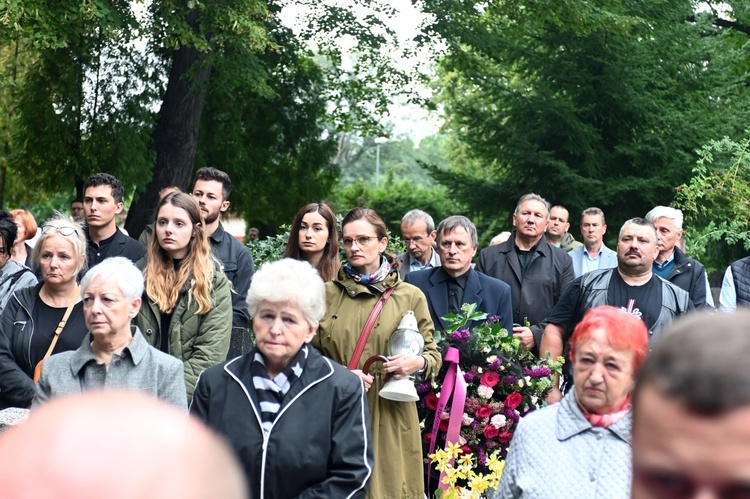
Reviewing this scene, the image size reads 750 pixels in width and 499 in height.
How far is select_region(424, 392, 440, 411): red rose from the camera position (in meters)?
6.47

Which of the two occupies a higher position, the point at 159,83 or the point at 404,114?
the point at 404,114

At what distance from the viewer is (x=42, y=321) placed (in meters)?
5.60

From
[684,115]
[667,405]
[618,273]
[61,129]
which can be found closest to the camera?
[667,405]

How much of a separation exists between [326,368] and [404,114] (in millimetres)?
67012

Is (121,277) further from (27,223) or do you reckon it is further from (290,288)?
(27,223)

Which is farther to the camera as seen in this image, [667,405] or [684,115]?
[684,115]

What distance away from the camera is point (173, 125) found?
16094mm


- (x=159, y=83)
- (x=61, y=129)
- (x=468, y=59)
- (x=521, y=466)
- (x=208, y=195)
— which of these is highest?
(x=468, y=59)

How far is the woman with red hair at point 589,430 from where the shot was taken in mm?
3361

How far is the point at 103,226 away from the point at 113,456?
6.69 metres

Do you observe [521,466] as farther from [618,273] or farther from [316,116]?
[316,116]

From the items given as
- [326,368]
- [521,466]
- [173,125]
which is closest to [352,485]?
[326,368]

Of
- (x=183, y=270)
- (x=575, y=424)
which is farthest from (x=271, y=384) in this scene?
(x=183, y=270)

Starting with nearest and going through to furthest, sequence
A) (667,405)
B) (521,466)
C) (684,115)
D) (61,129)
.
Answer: (667,405)
(521,466)
(61,129)
(684,115)
